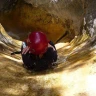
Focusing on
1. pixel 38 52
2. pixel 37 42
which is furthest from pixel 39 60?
pixel 37 42

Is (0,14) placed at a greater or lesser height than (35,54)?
lesser

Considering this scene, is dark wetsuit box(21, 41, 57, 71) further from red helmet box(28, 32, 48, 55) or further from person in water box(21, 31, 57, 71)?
red helmet box(28, 32, 48, 55)

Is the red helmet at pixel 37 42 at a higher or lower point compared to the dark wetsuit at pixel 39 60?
higher

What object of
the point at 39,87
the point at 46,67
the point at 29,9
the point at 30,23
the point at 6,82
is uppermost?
the point at 6,82

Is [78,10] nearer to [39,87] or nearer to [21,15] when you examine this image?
[21,15]

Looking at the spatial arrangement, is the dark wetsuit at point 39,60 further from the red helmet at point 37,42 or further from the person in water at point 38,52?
the red helmet at point 37,42

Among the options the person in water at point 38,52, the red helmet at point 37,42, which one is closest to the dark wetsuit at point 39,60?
the person in water at point 38,52

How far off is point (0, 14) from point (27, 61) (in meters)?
6.59

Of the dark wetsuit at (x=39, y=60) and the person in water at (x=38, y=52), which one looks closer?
the person in water at (x=38, y=52)

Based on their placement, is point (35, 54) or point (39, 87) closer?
point (39, 87)

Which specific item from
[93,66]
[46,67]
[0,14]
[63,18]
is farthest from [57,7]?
[93,66]

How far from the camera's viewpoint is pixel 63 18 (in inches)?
313

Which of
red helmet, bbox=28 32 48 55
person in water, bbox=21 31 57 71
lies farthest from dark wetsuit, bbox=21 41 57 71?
red helmet, bbox=28 32 48 55

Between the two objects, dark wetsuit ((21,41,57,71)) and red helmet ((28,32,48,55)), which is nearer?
red helmet ((28,32,48,55))
